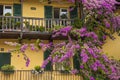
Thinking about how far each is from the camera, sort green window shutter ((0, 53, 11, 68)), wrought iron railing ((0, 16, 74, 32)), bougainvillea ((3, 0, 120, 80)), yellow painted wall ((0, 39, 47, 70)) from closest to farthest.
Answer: bougainvillea ((3, 0, 120, 80)) < wrought iron railing ((0, 16, 74, 32)) < green window shutter ((0, 53, 11, 68)) < yellow painted wall ((0, 39, 47, 70))

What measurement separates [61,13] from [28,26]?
3016 mm

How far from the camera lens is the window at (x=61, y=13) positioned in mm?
25109

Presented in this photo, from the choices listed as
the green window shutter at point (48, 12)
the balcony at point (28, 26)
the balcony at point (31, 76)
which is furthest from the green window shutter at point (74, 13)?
the balcony at point (31, 76)

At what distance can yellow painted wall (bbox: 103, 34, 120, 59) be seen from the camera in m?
24.2

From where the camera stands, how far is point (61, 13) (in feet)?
82.7

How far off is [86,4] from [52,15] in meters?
3.23

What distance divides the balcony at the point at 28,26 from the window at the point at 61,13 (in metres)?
1.49

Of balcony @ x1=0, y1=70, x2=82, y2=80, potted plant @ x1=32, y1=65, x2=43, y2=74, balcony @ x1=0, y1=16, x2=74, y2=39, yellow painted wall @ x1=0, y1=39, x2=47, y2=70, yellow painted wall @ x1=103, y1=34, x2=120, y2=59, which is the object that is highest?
balcony @ x1=0, y1=16, x2=74, y2=39

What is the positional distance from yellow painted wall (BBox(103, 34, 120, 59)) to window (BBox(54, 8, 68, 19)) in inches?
123

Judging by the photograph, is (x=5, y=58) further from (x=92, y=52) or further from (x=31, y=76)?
(x=92, y=52)

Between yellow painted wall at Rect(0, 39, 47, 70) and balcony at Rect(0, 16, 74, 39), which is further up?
balcony at Rect(0, 16, 74, 39)

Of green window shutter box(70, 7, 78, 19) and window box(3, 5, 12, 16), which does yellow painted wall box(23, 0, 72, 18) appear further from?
green window shutter box(70, 7, 78, 19)

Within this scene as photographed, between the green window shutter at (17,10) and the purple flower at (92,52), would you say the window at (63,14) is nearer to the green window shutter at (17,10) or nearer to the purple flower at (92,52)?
the green window shutter at (17,10)

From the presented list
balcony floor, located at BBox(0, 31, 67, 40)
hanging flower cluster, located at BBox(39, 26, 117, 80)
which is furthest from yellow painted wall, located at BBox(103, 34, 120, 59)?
balcony floor, located at BBox(0, 31, 67, 40)
